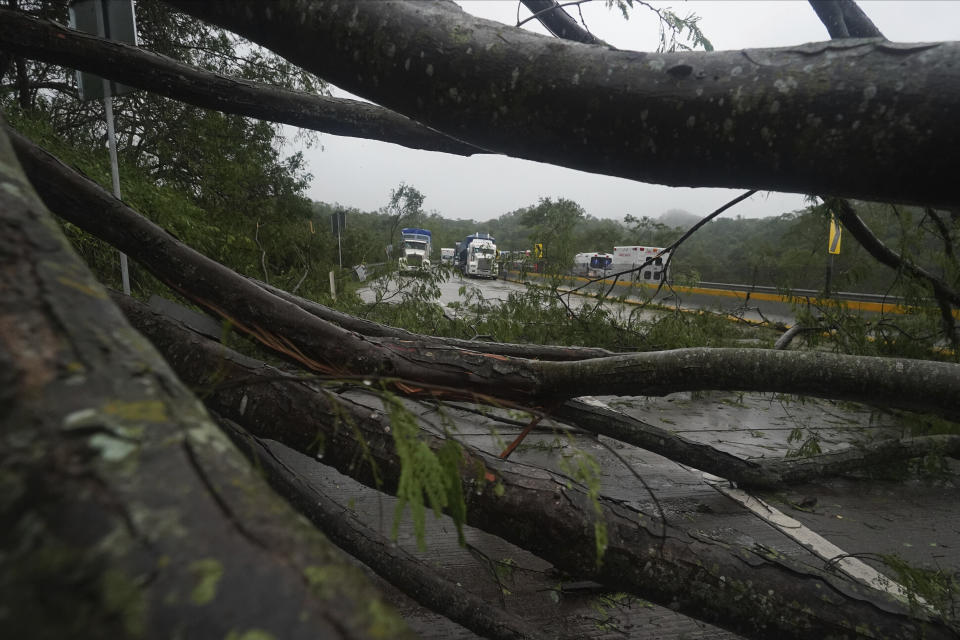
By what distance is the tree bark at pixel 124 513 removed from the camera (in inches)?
17.3

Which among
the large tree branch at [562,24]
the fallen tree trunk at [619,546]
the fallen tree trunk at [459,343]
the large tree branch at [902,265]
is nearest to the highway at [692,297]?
the large tree branch at [902,265]

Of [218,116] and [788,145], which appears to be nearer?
[788,145]

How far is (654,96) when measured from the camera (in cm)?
118

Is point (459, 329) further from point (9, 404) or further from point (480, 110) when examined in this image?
point (9, 404)

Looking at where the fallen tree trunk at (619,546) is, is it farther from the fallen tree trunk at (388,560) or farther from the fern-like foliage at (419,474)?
the fern-like foliage at (419,474)

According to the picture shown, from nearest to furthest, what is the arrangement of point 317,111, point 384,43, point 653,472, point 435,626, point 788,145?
point 788,145 < point 384,43 < point 435,626 < point 317,111 < point 653,472

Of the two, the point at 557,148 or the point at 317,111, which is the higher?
the point at 317,111

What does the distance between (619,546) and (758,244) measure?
156ft

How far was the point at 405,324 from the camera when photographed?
24.8 ft

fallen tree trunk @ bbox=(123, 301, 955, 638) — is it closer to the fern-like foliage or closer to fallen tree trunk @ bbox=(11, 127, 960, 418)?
fallen tree trunk @ bbox=(11, 127, 960, 418)

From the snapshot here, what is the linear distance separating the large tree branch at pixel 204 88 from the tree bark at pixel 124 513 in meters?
2.35

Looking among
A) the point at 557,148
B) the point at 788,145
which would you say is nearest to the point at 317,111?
the point at 557,148

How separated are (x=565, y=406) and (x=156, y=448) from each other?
6.42ft

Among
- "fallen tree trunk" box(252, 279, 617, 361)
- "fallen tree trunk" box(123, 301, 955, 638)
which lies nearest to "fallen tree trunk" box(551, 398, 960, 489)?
"fallen tree trunk" box(252, 279, 617, 361)
